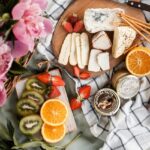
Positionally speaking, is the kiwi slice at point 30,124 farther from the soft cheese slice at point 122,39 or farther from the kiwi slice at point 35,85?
the soft cheese slice at point 122,39

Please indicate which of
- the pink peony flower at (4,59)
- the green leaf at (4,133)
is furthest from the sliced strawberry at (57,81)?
the pink peony flower at (4,59)

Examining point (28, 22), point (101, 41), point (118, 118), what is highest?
point (28, 22)

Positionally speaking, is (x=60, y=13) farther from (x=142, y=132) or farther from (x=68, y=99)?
(x=142, y=132)

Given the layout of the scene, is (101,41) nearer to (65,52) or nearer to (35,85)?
(65,52)

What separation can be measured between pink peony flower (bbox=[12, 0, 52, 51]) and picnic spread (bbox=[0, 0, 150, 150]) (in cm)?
46

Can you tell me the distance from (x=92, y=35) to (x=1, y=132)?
15.8 inches

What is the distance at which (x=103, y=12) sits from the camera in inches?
49.6

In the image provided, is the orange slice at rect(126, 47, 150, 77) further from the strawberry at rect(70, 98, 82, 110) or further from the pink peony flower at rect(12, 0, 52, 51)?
the pink peony flower at rect(12, 0, 52, 51)

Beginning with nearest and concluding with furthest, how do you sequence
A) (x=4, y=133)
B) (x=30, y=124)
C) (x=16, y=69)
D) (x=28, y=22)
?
(x=28, y=22)
(x=16, y=69)
(x=4, y=133)
(x=30, y=124)

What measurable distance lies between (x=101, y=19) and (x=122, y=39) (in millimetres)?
88

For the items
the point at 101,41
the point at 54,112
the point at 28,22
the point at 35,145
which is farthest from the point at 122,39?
the point at 28,22

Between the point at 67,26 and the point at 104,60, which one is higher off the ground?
the point at 67,26

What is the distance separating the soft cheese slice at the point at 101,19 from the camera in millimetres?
1245

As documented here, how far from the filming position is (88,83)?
4.33 feet
